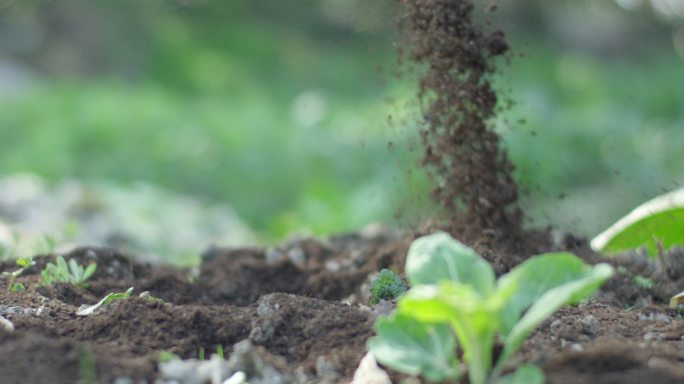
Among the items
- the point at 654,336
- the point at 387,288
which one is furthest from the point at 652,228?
the point at 387,288

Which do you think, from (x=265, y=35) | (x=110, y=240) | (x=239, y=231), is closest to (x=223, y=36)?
(x=265, y=35)

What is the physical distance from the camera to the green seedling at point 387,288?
2463 mm

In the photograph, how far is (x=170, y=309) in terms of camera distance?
232cm

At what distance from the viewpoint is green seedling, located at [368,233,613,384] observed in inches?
64.8

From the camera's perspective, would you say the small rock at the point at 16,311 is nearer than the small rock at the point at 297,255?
Yes

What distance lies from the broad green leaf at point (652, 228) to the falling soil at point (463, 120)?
41cm

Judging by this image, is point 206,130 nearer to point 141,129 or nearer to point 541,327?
point 141,129

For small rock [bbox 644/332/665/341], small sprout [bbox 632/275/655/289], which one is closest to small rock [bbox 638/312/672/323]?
small rock [bbox 644/332/665/341]

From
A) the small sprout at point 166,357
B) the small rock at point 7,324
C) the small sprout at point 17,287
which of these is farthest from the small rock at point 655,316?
the small sprout at point 17,287

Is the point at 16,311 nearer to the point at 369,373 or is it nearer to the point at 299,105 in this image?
the point at 369,373

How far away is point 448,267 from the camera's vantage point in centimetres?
188

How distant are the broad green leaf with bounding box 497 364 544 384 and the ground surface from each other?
0.24 ft

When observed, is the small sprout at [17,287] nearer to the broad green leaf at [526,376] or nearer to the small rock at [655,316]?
the broad green leaf at [526,376]

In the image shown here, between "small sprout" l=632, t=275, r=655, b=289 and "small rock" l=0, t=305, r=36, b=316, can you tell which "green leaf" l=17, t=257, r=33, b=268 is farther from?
"small sprout" l=632, t=275, r=655, b=289
